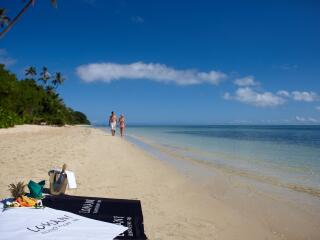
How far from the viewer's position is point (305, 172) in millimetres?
10625

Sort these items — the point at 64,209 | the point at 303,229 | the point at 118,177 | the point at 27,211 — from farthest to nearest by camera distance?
the point at 118,177
the point at 303,229
the point at 64,209
the point at 27,211

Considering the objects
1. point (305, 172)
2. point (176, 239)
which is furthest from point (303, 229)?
point (305, 172)

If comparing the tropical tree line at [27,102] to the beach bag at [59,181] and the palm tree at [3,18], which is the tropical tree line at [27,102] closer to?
the palm tree at [3,18]

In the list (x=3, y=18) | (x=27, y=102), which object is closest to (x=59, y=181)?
(x=3, y=18)

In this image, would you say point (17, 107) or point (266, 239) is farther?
point (17, 107)

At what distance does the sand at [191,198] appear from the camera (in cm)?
466

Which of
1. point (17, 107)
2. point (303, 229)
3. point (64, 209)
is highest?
point (17, 107)

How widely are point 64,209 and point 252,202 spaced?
3915mm

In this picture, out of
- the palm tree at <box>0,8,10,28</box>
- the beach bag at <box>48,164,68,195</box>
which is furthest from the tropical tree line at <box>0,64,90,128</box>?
the beach bag at <box>48,164,68,195</box>

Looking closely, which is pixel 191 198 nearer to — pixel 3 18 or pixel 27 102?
pixel 3 18

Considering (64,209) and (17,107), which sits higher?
(17,107)

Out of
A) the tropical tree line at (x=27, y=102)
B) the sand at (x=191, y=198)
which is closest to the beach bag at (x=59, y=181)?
the sand at (x=191, y=198)

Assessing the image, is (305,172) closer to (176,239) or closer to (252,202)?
(252,202)

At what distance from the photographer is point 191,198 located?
6.41 metres
